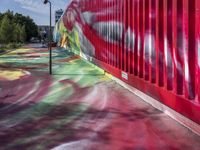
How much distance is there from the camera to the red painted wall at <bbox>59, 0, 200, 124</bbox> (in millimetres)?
6559

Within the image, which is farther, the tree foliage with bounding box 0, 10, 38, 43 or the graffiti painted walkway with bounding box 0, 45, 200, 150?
the tree foliage with bounding box 0, 10, 38, 43

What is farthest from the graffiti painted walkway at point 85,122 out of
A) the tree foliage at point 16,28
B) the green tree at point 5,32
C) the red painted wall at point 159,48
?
the tree foliage at point 16,28

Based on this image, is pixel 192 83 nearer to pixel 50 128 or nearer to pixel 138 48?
pixel 50 128

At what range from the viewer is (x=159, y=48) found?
817cm

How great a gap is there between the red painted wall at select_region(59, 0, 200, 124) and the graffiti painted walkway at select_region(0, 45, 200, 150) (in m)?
0.43

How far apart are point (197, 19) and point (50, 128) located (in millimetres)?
3095

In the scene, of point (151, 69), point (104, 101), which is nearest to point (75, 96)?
point (104, 101)

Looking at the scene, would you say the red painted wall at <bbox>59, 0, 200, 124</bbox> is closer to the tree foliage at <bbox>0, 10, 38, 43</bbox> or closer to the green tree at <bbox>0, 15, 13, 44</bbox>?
the green tree at <bbox>0, 15, 13, 44</bbox>

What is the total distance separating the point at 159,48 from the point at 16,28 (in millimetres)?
78774

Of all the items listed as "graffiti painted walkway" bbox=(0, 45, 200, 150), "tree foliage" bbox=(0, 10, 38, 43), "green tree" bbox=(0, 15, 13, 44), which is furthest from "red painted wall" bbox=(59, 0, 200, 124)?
"tree foliage" bbox=(0, 10, 38, 43)

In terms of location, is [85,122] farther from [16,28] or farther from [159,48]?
[16,28]

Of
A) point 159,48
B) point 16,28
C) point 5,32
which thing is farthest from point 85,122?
point 16,28

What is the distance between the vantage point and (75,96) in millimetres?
11297

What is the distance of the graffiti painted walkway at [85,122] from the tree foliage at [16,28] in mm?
61093
